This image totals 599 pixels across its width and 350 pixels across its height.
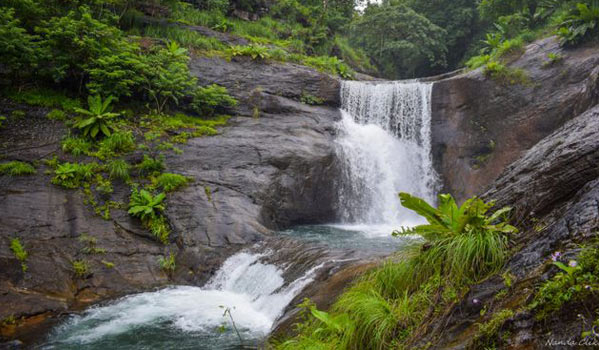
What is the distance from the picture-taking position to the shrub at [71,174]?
381 inches

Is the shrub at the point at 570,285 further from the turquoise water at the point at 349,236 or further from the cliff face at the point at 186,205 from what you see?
the cliff face at the point at 186,205

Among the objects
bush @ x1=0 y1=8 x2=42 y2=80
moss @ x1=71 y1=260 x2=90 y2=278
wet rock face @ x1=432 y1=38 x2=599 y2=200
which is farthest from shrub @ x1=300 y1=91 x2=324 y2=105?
moss @ x1=71 y1=260 x2=90 y2=278

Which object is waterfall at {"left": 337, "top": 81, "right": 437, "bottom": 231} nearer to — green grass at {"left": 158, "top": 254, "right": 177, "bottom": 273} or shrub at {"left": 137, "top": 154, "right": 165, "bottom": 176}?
shrub at {"left": 137, "top": 154, "right": 165, "bottom": 176}

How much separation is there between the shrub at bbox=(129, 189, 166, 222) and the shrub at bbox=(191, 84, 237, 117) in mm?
4821

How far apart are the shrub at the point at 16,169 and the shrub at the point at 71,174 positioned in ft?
1.84

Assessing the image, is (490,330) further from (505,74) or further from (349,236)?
(505,74)

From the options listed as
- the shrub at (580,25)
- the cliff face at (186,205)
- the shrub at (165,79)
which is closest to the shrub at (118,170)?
the cliff face at (186,205)

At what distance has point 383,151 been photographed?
1453 cm

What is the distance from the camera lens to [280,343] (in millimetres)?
4875

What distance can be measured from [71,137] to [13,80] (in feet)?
10.1

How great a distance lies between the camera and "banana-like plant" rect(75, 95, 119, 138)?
442 inches

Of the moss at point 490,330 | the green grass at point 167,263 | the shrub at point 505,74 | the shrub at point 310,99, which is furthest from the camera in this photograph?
the shrub at point 310,99

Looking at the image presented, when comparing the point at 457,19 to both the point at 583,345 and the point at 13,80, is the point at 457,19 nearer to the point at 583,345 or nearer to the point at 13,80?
the point at 13,80

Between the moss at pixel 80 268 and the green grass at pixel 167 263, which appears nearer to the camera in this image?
the moss at pixel 80 268
